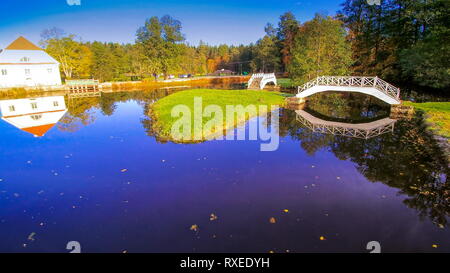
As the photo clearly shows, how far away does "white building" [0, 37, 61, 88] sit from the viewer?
1820 inches

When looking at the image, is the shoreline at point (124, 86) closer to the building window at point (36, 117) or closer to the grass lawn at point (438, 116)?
the building window at point (36, 117)

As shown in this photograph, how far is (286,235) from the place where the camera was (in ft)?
21.5

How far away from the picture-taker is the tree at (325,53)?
32.9 meters

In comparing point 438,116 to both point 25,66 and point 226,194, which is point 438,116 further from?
point 25,66

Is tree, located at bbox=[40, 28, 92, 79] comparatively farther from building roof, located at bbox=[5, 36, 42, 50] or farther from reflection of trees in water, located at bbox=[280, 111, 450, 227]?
reflection of trees in water, located at bbox=[280, 111, 450, 227]

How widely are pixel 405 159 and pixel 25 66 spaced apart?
62.8 m

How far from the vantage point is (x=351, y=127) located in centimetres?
1783

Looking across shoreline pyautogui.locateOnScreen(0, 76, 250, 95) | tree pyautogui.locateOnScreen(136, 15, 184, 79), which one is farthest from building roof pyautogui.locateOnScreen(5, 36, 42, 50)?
tree pyautogui.locateOnScreen(136, 15, 184, 79)

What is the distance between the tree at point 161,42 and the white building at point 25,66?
2320 centimetres

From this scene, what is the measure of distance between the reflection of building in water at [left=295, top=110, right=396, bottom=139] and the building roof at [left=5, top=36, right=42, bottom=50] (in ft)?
197

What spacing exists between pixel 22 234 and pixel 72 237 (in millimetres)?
1594

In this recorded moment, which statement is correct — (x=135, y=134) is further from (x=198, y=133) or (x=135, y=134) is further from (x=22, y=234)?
(x=22, y=234)

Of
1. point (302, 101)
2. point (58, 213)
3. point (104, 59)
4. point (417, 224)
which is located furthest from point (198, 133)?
point (104, 59)

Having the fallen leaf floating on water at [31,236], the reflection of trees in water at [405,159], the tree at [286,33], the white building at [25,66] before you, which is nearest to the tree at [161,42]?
the white building at [25,66]
